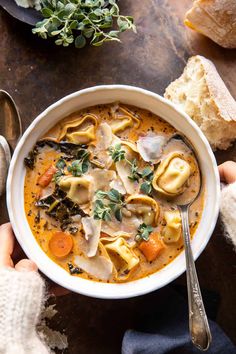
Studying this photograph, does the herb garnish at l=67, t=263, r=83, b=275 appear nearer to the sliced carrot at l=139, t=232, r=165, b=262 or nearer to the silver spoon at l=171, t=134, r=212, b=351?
the sliced carrot at l=139, t=232, r=165, b=262

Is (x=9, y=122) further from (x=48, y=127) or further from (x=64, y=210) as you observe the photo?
(x=64, y=210)

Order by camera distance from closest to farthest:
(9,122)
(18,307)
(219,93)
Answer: (18,307) → (219,93) → (9,122)

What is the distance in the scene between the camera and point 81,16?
3020mm

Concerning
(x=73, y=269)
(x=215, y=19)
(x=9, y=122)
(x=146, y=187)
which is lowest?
(x=73, y=269)

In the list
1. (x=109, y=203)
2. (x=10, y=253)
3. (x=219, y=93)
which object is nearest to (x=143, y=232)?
(x=109, y=203)

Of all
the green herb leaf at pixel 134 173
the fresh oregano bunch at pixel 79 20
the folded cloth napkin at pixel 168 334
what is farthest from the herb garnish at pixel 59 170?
the folded cloth napkin at pixel 168 334

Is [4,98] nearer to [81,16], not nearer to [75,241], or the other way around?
[81,16]

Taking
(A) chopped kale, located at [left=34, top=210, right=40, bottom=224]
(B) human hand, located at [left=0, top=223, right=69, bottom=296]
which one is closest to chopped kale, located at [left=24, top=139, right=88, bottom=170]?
(A) chopped kale, located at [left=34, top=210, right=40, bottom=224]

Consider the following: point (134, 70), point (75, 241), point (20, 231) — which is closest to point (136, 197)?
point (75, 241)

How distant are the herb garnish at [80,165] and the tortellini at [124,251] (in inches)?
14.0

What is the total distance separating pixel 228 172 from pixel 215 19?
0.77 m

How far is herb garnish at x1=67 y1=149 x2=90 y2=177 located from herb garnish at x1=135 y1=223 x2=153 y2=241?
14.5 inches

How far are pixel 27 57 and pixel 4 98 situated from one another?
0.84 ft

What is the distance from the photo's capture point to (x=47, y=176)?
115 inches
